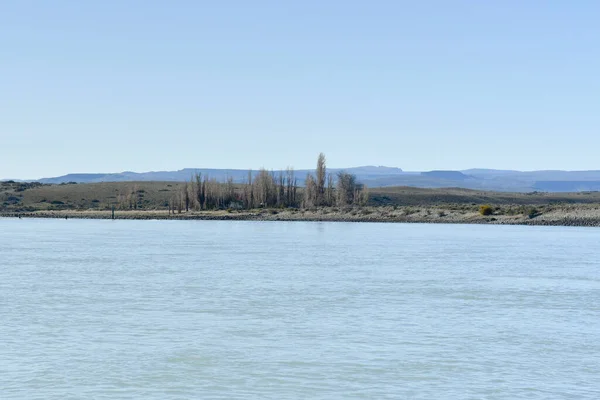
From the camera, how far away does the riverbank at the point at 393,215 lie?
77.4 meters

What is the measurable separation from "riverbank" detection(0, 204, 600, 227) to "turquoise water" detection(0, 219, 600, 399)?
4571 centimetres

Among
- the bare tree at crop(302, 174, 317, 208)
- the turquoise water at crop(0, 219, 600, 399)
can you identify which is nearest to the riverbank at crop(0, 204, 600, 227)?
the bare tree at crop(302, 174, 317, 208)

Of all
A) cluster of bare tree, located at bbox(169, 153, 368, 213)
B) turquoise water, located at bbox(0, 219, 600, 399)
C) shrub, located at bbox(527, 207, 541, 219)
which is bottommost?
turquoise water, located at bbox(0, 219, 600, 399)

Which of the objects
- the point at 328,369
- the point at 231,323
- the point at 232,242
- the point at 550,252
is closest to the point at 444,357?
the point at 328,369

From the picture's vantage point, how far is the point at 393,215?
289ft

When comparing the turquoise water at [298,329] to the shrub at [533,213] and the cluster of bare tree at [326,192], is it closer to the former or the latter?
the shrub at [533,213]

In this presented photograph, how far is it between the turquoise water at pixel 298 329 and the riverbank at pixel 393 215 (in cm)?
4571

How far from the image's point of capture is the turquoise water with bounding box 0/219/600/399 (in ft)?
41.8

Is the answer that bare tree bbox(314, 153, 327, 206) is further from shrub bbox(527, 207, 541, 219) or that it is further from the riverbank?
shrub bbox(527, 207, 541, 219)

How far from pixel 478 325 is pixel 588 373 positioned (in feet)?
14.4

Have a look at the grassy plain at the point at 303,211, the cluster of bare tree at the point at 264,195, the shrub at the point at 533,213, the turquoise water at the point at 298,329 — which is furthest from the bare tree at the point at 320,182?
the turquoise water at the point at 298,329

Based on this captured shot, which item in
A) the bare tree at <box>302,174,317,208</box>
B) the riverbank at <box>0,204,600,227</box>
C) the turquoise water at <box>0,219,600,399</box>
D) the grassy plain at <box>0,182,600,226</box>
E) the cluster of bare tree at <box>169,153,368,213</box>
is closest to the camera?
the turquoise water at <box>0,219,600,399</box>

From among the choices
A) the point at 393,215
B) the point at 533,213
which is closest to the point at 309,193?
the point at 393,215

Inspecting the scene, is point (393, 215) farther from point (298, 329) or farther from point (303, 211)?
point (298, 329)
